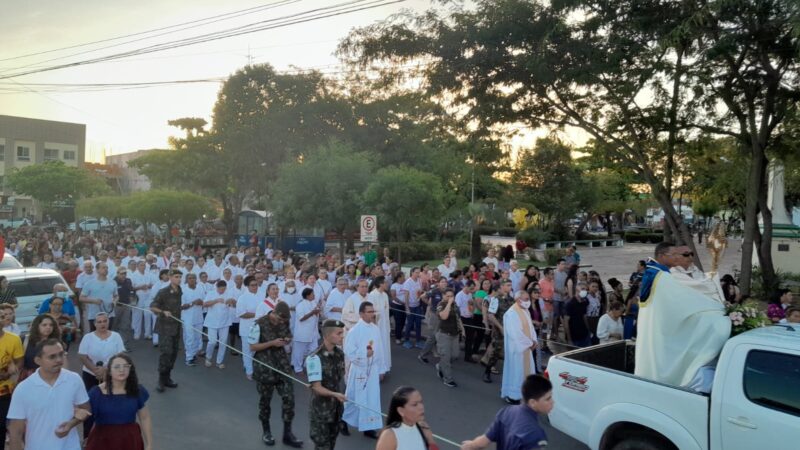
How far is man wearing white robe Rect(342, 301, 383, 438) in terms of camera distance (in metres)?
7.57

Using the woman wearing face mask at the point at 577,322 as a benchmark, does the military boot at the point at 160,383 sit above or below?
below

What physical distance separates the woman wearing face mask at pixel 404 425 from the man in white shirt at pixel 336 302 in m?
7.45

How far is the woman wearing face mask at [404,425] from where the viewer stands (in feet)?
12.4

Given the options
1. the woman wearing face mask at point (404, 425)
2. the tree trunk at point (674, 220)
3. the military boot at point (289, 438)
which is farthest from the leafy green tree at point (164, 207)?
the woman wearing face mask at point (404, 425)

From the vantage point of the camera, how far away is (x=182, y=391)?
941cm

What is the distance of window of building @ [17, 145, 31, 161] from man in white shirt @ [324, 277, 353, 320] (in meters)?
73.6

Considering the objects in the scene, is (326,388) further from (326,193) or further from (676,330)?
(326,193)

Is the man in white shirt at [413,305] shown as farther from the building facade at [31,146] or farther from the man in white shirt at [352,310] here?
the building facade at [31,146]

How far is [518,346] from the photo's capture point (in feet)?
29.2

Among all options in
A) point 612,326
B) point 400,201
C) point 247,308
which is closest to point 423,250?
point 400,201

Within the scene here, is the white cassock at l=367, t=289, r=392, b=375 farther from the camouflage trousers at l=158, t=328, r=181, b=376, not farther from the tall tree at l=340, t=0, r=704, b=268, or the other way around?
the tall tree at l=340, t=0, r=704, b=268

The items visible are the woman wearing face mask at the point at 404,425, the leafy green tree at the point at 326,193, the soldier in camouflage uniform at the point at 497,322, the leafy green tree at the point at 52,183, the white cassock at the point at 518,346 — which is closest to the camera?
the woman wearing face mask at the point at 404,425

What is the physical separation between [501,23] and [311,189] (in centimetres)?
1435

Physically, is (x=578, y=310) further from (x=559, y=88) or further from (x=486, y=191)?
(x=486, y=191)
